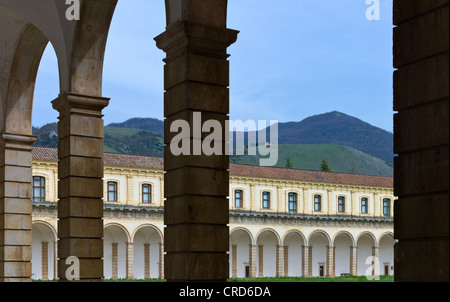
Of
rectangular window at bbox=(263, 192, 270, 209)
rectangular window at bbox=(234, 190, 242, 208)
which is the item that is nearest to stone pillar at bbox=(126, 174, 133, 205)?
rectangular window at bbox=(234, 190, 242, 208)

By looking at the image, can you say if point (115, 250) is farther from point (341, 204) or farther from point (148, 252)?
point (341, 204)

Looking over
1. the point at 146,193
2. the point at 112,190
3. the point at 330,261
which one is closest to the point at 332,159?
the point at 330,261

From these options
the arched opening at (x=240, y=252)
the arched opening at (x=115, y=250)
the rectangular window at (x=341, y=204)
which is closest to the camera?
the arched opening at (x=115, y=250)

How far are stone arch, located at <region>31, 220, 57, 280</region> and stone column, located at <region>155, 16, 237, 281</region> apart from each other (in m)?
33.9

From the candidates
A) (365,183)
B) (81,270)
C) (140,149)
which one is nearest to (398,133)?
(81,270)

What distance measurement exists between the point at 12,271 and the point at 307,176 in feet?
132

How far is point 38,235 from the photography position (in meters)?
41.0

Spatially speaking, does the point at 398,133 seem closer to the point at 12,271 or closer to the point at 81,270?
the point at 81,270

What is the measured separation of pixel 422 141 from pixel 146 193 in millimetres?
40833

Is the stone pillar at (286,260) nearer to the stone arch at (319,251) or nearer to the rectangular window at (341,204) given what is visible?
the stone arch at (319,251)

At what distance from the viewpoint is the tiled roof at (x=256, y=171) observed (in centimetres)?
4216

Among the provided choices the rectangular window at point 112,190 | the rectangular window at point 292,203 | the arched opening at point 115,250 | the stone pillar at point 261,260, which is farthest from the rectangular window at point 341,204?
the rectangular window at point 112,190

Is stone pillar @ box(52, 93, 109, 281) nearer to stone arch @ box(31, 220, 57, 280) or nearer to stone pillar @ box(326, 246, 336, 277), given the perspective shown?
stone arch @ box(31, 220, 57, 280)

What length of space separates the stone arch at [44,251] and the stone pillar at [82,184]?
30.4 metres
